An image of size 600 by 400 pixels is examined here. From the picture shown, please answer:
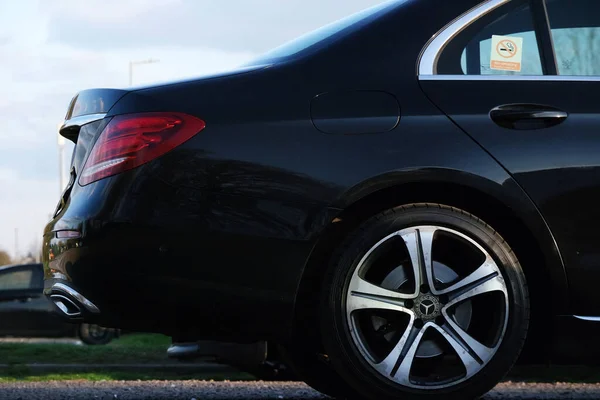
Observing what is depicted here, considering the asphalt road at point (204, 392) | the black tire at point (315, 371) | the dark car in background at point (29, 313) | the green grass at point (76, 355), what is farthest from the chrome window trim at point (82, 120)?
the dark car in background at point (29, 313)

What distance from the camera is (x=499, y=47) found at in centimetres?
362

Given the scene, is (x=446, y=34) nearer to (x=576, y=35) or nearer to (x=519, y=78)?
(x=519, y=78)

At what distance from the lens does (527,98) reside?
351 cm

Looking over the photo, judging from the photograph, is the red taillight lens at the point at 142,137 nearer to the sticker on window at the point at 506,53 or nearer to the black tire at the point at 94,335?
the sticker on window at the point at 506,53

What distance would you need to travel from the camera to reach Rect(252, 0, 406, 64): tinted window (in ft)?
12.1

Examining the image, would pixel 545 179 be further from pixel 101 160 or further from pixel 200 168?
pixel 101 160

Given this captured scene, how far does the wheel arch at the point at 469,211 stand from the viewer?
11.0ft

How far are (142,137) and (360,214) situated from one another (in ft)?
2.66

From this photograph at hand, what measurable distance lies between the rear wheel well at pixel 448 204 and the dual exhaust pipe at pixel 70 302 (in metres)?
0.74

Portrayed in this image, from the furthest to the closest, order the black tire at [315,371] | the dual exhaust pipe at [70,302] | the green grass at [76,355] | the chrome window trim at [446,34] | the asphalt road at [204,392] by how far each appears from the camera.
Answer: the green grass at [76,355]
the asphalt road at [204,392]
the black tire at [315,371]
the chrome window trim at [446,34]
the dual exhaust pipe at [70,302]

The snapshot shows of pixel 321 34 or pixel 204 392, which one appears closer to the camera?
pixel 321 34

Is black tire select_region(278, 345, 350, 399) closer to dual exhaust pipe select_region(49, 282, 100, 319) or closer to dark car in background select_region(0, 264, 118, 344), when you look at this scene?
dual exhaust pipe select_region(49, 282, 100, 319)

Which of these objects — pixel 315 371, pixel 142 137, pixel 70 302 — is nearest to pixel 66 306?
pixel 70 302

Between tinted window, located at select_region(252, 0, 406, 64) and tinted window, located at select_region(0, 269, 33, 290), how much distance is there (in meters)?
14.9
